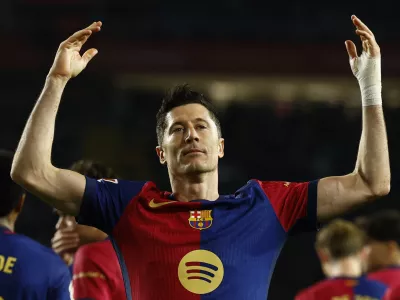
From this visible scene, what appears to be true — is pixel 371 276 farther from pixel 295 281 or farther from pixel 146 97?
pixel 146 97

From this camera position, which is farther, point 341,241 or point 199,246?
point 341,241

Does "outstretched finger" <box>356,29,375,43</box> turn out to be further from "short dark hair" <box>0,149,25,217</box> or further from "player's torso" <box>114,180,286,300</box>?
"short dark hair" <box>0,149,25,217</box>

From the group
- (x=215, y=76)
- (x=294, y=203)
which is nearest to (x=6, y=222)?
(x=294, y=203)

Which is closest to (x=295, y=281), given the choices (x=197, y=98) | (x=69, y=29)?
(x=69, y=29)

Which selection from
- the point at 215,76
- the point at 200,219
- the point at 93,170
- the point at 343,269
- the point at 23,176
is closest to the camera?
the point at 23,176

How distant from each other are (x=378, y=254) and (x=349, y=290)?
0.64m

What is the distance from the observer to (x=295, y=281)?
34.6 feet

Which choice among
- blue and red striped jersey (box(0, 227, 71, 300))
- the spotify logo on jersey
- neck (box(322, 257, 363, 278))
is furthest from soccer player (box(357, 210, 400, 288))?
blue and red striped jersey (box(0, 227, 71, 300))

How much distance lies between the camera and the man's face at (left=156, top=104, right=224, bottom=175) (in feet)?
10.5

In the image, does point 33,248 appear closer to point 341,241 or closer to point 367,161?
Answer: point 367,161

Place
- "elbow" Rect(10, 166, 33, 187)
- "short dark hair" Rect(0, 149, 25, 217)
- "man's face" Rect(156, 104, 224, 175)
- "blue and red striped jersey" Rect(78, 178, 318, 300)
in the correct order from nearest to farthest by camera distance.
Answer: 1. "elbow" Rect(10, 166, 33, 187)
2. "blue and red striped jersey" Rect(78, 178, 318, 300)
3. "man's face" Rect(156, 104, 224, 175)
4. "short dark hair" Rect(0, 149, 25, 217)

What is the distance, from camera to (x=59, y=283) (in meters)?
3.25

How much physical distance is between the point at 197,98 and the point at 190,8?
1078 centimetres

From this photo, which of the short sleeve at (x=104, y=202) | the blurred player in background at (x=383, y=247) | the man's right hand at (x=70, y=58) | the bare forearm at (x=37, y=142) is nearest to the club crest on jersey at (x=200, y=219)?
the short sleeve at (x=104, y=202)
